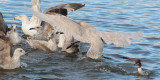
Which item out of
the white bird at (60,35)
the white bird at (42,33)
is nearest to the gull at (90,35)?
the white bird at (60,35)

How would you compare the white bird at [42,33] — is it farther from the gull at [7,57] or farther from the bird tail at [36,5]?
the gull at [7,57]

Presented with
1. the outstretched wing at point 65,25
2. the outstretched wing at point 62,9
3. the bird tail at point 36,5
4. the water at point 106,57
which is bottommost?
the water at point 106,57

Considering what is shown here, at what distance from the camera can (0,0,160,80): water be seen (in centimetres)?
817

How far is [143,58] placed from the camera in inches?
381

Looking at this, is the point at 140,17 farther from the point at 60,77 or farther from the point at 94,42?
the point at 60,77

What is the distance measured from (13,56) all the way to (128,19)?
6.48 m

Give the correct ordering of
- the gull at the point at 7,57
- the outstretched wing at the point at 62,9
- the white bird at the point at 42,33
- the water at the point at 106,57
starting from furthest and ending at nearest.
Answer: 1. the outstretched wing at the point at 62,9
2. the white bird at the point at 42,33
3. the gull at the point at 7,57
4. the water at the point at 106,57

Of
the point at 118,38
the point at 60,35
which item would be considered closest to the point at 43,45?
the point at 60,35

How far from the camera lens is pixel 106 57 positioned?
9.79m

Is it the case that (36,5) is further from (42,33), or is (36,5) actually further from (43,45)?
(43,45)

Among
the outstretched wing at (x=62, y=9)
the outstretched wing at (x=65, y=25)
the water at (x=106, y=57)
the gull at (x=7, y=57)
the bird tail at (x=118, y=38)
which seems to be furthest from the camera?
the outstretched wing at (x=62, y=9)

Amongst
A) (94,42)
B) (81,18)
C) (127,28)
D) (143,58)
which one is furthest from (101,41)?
(81,18)

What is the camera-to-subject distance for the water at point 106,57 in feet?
26.8

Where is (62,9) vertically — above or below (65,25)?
above
